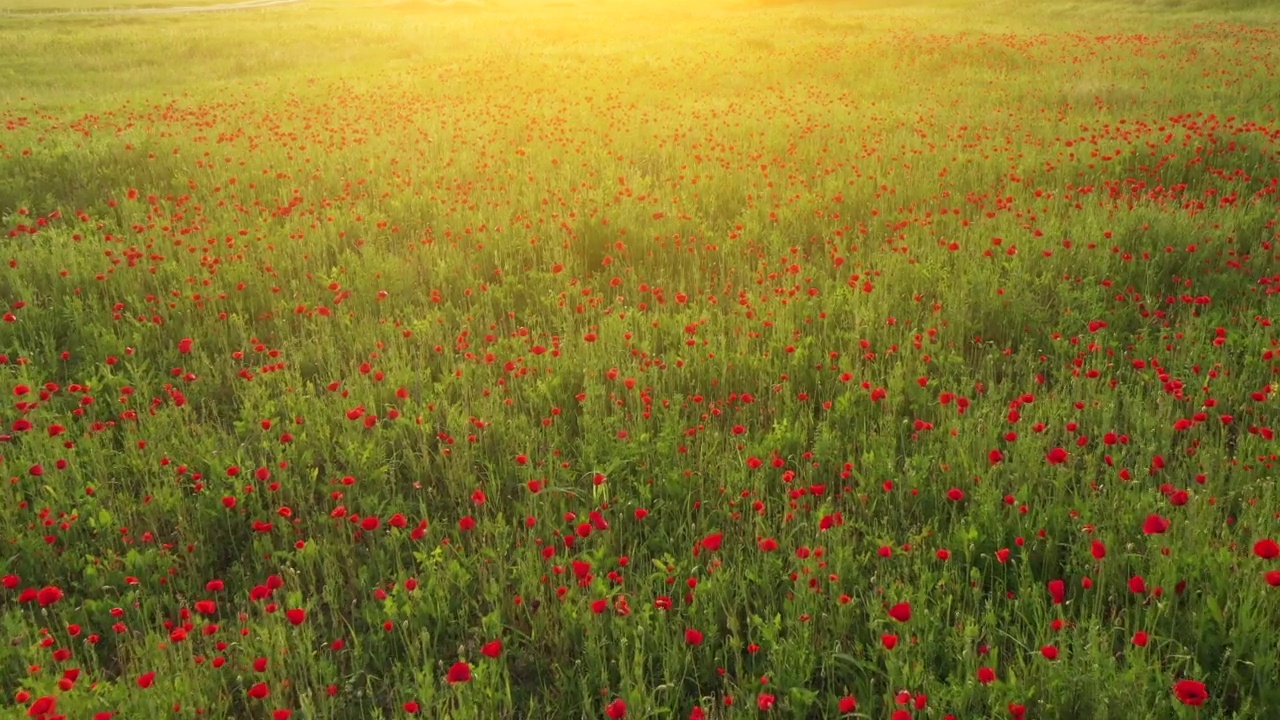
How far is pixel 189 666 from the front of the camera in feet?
9.34

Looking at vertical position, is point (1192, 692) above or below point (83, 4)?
below

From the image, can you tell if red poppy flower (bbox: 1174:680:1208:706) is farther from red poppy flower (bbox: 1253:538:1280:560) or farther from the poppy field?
red poppy flower (bbox: 1253:538:1280:560)

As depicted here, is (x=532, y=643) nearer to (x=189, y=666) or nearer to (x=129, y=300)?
(x=189, y=666)

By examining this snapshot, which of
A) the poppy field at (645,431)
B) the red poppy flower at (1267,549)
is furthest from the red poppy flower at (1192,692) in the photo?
the red poppy flower at (1267,549)

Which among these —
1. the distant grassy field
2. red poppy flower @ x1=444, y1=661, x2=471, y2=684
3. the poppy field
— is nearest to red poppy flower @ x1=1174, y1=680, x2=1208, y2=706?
the poppy field

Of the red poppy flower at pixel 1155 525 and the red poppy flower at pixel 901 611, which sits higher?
the red poppy flower at pixel 1155 525

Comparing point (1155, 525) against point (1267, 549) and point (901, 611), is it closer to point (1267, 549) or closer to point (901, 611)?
point (1267, 549)

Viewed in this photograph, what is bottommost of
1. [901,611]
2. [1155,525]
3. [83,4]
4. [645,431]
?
[645,431]

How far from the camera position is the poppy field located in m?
Result: 2.82

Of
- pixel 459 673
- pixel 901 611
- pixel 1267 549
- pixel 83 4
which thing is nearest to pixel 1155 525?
pixel 1267 549

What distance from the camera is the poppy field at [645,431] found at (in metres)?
2.82

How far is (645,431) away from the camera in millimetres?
4227

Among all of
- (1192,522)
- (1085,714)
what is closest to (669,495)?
(1085,714)

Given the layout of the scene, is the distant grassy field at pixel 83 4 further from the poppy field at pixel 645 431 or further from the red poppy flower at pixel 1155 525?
the red poppy flower at pixel 1155 525
